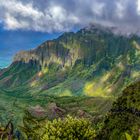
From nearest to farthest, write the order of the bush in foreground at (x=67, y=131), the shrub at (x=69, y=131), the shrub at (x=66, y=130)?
the shrub at (x=66, y=130) → the bush in foreground at (x=67, y=131) → the shrub at (x=69, y=131)

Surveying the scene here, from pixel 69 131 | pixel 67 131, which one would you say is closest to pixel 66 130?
pixel 67 131

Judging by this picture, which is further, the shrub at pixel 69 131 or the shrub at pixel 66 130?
the shrub at pixel 69 131

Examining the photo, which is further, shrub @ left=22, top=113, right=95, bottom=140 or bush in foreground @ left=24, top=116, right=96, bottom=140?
bush in foreground @ left=24, top=116, right=96, bottom=140

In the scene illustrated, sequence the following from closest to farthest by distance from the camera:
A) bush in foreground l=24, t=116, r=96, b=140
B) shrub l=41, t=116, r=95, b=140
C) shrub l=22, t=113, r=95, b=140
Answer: shrub l=22, t=113, r=95, b=140
bush in foreground l=24, t=116, r=96, b=140
shrub l=41, t=116, r=95, b=140

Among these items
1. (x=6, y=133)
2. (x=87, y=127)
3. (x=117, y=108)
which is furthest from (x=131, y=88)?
(x=6, y=133)

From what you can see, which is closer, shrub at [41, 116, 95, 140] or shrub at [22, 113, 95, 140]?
shrub at [22, 113, 95, 140]

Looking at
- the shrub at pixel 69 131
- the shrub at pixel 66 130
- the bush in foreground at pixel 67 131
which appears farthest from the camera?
the shrub at pixel 69 131

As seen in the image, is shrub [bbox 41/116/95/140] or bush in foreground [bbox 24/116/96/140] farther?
shrub [bbox 41/116/95/140]

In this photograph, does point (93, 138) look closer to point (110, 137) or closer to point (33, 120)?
point (110, 137)

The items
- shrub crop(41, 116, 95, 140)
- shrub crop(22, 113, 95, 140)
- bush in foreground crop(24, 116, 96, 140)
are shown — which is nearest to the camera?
shrub crop(22, 113, 95, 140)

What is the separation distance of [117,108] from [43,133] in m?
23.0

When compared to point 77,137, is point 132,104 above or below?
above

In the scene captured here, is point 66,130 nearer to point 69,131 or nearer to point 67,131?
point 67,131

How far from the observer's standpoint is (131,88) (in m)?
129
